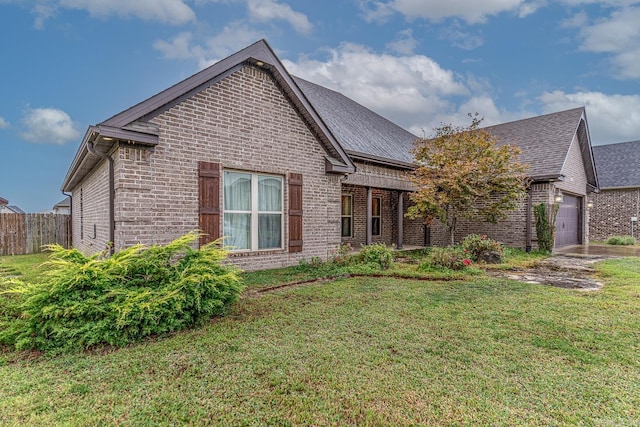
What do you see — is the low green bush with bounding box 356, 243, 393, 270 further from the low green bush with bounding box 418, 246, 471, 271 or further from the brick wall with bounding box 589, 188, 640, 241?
the brick wall with bounding box 589, 188, 640, 241

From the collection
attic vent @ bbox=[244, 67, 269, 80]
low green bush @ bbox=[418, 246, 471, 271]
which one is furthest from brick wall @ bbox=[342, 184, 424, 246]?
attic vent @ bbox=[244, 67, 269, 80]

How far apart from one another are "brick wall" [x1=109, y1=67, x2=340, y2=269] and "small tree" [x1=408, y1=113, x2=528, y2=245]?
4.19m

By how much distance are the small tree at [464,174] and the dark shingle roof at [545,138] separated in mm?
2533

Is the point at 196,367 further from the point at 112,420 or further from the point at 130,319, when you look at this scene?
the point at 130,319

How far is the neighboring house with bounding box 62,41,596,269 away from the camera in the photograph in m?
6.16

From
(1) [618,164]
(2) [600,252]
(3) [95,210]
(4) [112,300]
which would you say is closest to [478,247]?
(2) [600,252]

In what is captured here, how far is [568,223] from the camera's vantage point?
15969 mm

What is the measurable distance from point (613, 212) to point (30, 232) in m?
30.9

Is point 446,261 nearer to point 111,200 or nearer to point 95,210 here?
point 111,200

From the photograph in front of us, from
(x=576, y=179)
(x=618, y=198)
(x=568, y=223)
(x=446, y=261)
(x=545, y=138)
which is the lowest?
(x=446, y=261)

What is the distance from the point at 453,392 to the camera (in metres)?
2.70

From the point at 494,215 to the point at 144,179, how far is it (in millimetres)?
11824

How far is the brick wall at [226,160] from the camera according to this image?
6160mm

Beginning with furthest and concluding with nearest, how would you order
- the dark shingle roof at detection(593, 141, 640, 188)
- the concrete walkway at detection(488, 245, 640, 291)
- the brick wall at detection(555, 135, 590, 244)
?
the dark shingle roof at detection(593, 141, 640, 188) → the brick wall at detection(555, 135, 590, 244) → the concrete walkway at detection(488, 245, 640, 291)
